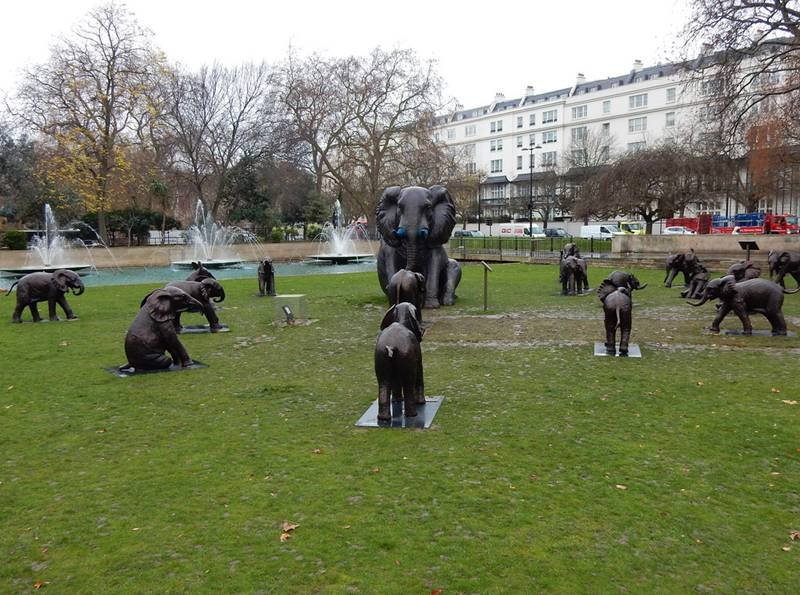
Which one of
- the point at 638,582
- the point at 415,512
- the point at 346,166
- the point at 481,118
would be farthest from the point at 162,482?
the point at 481,118

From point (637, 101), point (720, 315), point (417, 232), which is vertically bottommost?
point (720, 315)

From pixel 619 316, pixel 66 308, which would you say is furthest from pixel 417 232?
pixel 66 308

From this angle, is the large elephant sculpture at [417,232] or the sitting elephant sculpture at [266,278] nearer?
the large elephant sculpture at [417,232]

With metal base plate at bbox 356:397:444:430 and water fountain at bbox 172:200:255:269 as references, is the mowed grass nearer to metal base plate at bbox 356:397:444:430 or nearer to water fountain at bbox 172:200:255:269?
metal base plate at bbox 356:397:444:430

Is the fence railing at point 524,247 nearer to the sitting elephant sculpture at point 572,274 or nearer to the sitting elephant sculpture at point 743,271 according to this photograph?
the sitting elephant sculpture at point 572,274

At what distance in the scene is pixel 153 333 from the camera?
32.0ft

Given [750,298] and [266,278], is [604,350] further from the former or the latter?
[266,278]

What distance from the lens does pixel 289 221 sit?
59469 mm

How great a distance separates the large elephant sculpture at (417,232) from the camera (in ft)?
51.0

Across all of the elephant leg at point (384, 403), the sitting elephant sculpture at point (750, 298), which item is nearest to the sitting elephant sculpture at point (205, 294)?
the elephant leg at point (384, 403)

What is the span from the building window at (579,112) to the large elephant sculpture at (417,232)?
77180 millimetres

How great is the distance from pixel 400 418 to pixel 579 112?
88004 mm

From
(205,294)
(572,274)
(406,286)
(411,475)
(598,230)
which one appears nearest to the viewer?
(411,475)

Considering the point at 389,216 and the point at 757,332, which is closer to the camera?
the point at 757,332
